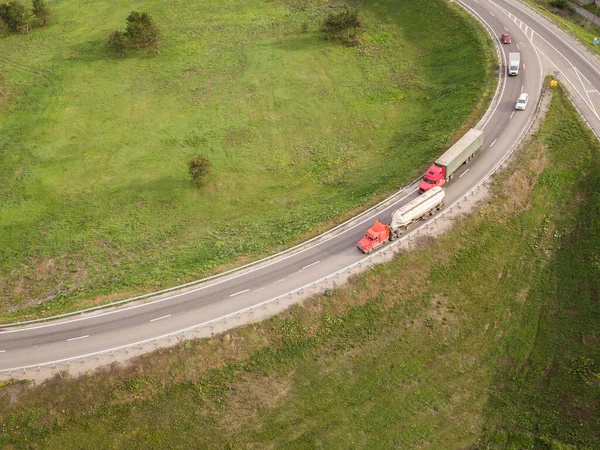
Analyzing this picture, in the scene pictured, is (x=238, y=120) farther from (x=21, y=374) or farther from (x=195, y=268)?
(x=21, y=374)

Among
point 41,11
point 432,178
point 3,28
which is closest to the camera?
point 432,178

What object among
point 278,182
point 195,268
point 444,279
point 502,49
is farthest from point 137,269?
point 502,49

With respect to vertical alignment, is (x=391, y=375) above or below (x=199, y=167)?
below

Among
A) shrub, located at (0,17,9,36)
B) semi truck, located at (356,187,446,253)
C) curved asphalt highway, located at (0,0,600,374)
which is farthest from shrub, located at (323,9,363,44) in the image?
shrub, located at (0,17,9,36)

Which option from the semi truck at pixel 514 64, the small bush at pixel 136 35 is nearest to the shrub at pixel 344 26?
the semi truck at pixel 514 64

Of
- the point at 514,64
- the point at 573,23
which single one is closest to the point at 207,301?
the point at 514,64

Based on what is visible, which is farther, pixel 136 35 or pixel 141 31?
pixel 136 35

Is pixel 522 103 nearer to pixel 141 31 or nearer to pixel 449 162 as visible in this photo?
pixel 449 162

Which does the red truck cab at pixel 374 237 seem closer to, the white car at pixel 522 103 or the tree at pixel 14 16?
the white car at pixel 522 103
